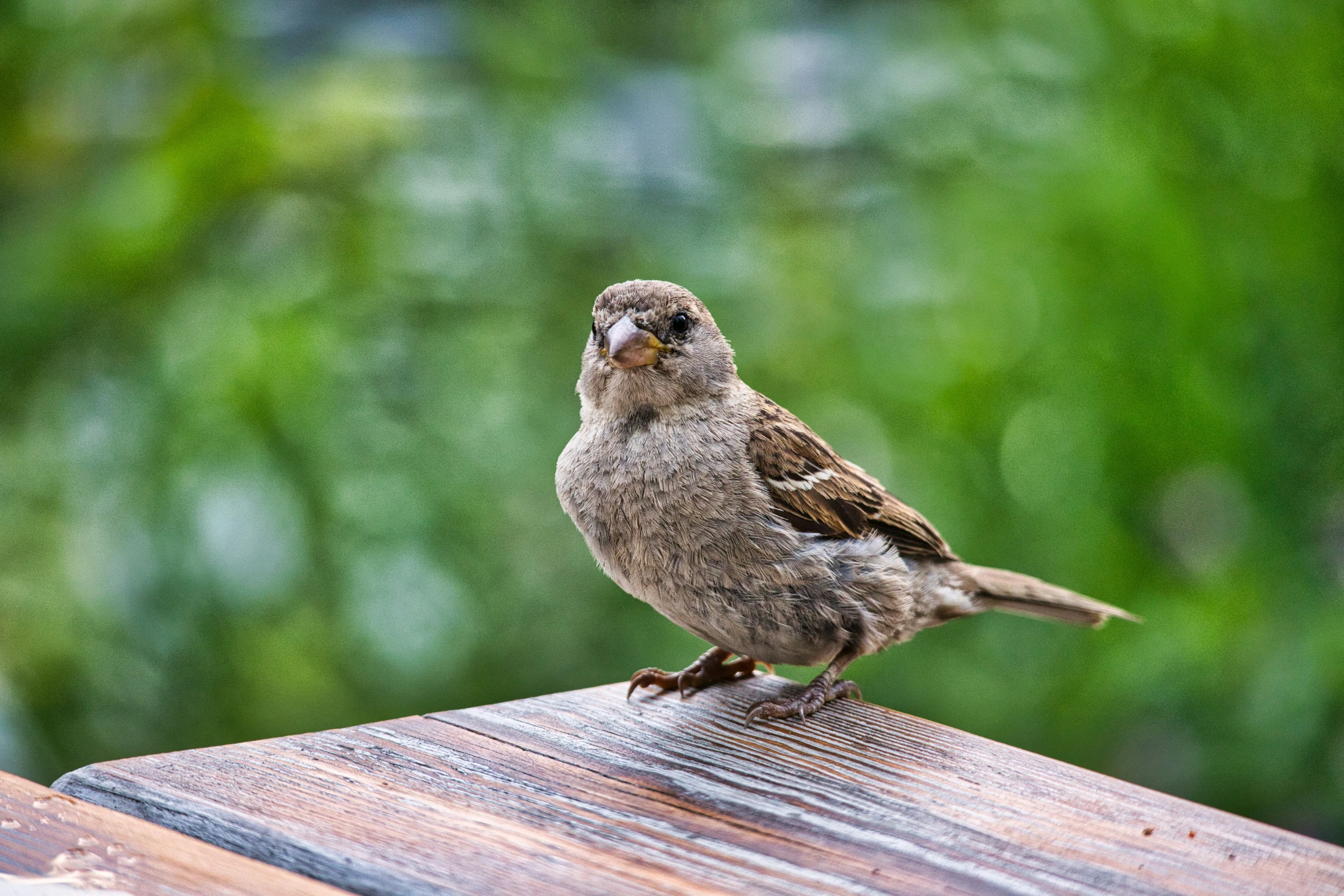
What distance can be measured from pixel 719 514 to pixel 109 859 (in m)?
1.28

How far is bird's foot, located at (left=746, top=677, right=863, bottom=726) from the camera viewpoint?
229cm

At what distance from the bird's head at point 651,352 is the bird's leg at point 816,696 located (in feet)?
1.99

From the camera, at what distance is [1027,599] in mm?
3000

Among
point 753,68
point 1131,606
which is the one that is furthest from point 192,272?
point 1131,606

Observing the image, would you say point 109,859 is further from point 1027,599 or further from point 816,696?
point 1027,599

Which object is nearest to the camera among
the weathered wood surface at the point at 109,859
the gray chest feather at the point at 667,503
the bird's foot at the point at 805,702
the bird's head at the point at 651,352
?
the weathered wood surface at the point at 109,859

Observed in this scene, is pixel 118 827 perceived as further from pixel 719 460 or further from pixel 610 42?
pixel 610 42

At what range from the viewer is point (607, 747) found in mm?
2021

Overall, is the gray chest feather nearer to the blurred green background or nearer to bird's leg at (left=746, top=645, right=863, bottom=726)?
bird's leg at (left=746, top=645, right=863, bottom=726)

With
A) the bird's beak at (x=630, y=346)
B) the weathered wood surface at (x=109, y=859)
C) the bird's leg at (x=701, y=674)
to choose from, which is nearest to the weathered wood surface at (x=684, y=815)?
the weathered wood surface at (x=109, y=859)

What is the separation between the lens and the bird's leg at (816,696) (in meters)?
2.29

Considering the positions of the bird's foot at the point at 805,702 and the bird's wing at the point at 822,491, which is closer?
the bird's foot at the point at 805,702

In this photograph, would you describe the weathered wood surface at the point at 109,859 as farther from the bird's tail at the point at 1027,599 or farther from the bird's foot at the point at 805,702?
the bird's tail at the point at 1027,599

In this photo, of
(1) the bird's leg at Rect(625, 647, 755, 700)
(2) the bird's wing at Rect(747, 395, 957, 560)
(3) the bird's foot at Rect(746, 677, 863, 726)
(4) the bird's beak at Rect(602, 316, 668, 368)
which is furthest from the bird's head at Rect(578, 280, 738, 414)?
(3) the bird's foot at Rect(746, 677, 863, 726)
